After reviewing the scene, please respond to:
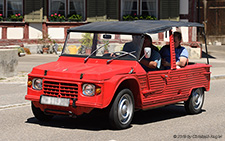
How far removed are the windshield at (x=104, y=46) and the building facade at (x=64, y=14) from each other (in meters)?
20.0

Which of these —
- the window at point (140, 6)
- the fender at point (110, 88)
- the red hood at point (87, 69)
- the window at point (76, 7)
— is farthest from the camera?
the window at point (140, 6)

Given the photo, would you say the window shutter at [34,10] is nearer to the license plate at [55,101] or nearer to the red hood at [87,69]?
the red hood at [87,69]

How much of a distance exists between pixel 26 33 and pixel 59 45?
6.46 feet

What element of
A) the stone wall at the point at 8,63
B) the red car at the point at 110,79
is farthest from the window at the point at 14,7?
the red car at the point at 110,79

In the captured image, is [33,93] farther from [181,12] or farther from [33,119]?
[181,12]

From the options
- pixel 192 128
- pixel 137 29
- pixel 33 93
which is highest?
pixel 137 29

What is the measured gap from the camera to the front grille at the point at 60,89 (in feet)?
28.0

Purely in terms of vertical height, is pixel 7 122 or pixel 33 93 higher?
pixel 33 93

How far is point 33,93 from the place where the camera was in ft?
29.6

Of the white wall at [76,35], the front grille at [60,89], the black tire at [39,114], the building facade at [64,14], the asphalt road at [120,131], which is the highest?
the building facade at [64,14]

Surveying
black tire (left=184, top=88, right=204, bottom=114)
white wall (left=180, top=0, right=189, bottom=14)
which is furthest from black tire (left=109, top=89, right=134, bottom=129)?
white wall (left=180, top=0, right=189, bottom=14)

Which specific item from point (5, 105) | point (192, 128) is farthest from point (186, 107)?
point (5, 105)

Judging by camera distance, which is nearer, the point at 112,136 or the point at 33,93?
the point at 112,136

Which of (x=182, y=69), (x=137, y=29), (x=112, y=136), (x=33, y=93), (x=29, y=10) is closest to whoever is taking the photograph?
(x=112, y=136)
